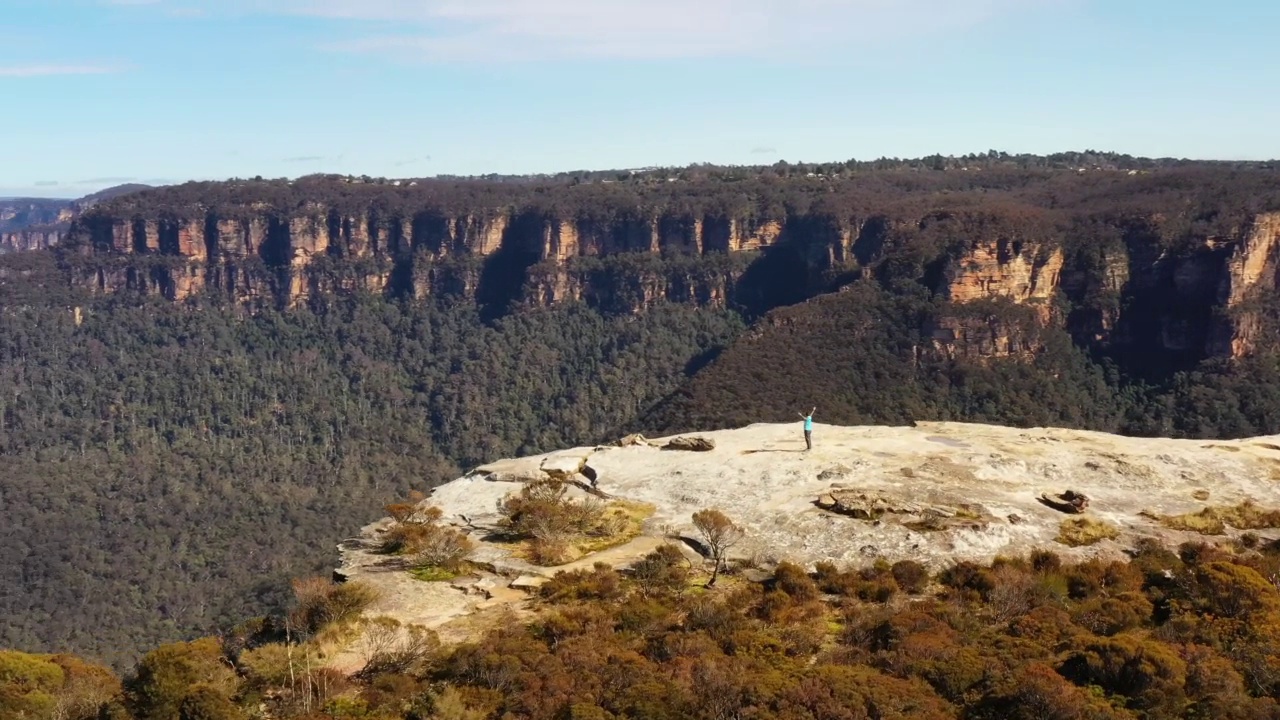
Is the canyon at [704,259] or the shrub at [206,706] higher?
the canyon at [704,259]

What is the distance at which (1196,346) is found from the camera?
94188mm

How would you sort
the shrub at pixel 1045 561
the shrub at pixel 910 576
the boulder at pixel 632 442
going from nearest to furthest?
the shrub at pixel 910 576 < the shrub at pixel 1045 561 < the boulder at pixel 632 442

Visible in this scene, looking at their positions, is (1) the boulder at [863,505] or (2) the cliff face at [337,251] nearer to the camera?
(1) the boulder at [863,505]

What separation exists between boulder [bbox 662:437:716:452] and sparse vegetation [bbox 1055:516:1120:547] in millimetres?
13475

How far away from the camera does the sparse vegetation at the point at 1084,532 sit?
98.7 feet

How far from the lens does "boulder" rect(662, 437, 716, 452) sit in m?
39.9

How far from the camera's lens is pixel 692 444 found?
40188 mm

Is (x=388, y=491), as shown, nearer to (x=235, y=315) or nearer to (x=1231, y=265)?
(x=235, y=315)

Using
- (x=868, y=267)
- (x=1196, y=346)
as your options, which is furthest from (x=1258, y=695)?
(x=868, y=267)

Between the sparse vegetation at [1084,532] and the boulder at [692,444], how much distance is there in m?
13.5

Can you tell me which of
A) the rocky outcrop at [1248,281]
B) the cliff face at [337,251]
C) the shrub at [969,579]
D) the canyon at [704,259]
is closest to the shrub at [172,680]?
the shrub at [969,579]

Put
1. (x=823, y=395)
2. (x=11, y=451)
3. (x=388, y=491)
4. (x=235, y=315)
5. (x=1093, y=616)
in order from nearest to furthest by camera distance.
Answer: (x=1093, y=616) < (x=823, y=395) < (x=388, y=491) < (x=11, y=451) < (x=235, y=315)

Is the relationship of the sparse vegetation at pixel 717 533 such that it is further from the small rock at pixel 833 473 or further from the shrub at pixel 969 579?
the small rock at pixel 833 473

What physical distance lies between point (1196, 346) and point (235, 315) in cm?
13101
